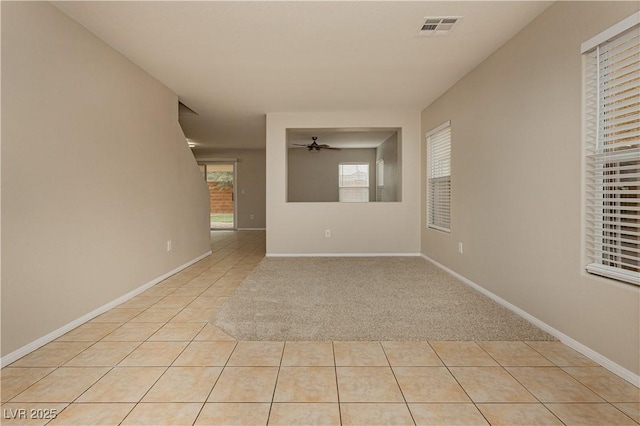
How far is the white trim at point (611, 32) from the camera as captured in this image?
1.79 metres

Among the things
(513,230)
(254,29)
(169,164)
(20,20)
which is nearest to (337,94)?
(254,29)

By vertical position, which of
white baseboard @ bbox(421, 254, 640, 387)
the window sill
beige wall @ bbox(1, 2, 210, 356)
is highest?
beige wall @ bbox(1, 2, 210, 356)

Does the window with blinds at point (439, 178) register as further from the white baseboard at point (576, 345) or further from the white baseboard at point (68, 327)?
the white baseboard at point (68, 327)

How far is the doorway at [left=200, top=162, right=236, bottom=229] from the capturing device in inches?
405

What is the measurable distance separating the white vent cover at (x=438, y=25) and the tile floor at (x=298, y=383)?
7.80ft

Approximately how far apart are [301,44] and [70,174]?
2144 millimetres

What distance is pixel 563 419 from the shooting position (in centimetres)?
151

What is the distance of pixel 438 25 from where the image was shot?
270 cm

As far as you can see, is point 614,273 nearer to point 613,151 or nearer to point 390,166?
point 613,151

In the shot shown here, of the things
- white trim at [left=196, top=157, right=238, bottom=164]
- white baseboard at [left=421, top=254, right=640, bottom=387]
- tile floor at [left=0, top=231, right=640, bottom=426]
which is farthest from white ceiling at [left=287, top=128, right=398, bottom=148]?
tile floor at [left=0, top=231, right=640, bottom=426]

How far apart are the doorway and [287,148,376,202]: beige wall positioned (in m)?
1.91

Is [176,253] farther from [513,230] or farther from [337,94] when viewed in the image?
[513,230]

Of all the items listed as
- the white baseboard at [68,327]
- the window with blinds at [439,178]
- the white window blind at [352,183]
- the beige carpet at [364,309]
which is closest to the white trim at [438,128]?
the window with blinds at [439,178]

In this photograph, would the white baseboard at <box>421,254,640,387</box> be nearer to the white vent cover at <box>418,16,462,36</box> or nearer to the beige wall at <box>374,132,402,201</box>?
the white vent cover at <box>418,16,462,36</box>
